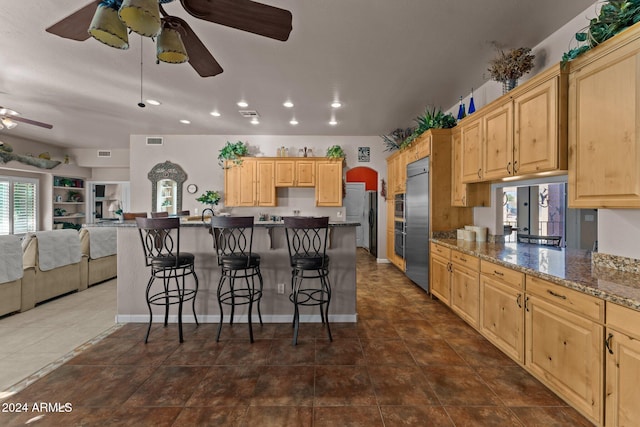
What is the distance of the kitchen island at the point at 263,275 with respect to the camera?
312cm

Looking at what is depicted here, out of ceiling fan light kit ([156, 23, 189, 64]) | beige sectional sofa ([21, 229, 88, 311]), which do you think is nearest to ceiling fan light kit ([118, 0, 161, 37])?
ceiling fan light kit ([156, 23, 189, 64])

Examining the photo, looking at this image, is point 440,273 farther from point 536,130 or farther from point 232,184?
point 232,184

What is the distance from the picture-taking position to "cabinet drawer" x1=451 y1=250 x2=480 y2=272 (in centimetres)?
274

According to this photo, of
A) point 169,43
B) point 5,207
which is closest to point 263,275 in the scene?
point 169,43

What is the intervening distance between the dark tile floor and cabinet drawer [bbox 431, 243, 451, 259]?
871 mm

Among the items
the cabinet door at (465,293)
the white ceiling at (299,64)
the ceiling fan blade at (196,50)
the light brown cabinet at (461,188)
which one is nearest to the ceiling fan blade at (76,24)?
the ceiling fan blade at (196,50)

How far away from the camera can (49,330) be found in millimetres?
2928

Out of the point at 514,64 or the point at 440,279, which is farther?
the point at 440,279

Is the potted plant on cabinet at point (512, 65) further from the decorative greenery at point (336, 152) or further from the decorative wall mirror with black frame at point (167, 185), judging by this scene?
the decorative wall mirror with black frame at point (167, 185)

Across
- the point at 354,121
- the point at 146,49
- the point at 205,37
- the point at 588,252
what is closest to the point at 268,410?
the point at 588,252

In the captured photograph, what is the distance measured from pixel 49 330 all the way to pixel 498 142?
4967mm

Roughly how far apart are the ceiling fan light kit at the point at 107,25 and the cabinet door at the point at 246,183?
4.59 meters

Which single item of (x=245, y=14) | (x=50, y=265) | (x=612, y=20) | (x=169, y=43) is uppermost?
(x=612, y=20)

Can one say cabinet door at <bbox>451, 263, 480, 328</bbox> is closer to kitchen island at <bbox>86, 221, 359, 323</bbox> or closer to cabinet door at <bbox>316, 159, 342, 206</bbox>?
kitchen island at <bbox>86, 221, 359, 323</bbox>
